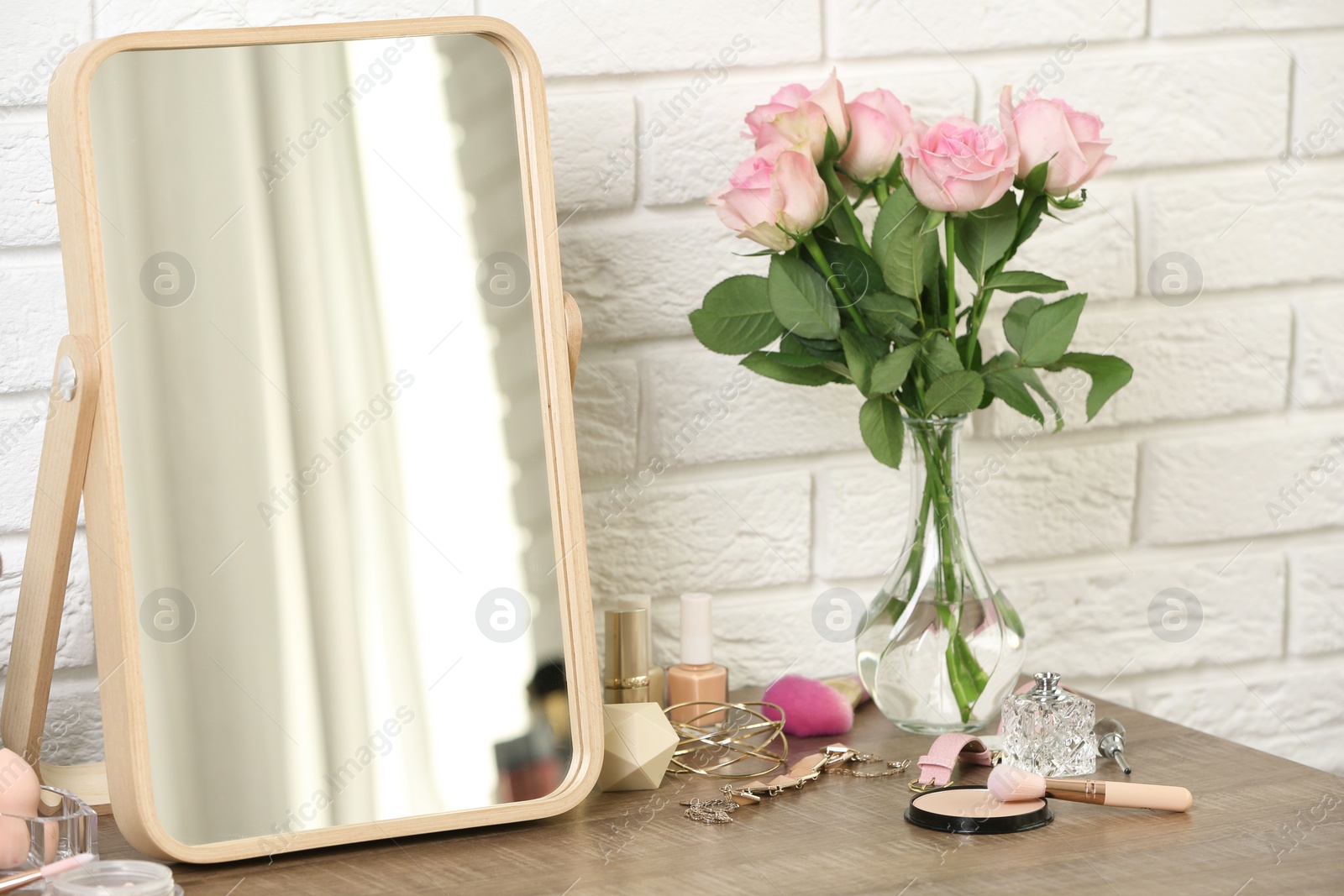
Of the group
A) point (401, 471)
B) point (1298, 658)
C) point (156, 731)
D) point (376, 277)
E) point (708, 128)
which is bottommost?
point (1298, 658)

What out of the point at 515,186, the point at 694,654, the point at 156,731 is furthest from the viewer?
the point at 694,654

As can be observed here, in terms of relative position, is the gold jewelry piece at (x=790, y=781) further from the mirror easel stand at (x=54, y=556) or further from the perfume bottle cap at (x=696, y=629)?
the mirror easel stand at (x=54, y=556)

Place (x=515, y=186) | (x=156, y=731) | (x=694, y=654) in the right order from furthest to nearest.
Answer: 1. (x=694, y=654)
2. (x=515, y=186)
3. (x=156, y=731)

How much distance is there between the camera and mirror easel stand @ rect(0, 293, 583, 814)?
66cm

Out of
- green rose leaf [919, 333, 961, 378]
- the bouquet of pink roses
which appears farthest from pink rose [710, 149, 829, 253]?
green rose leaf [919, 333, 961, 378]

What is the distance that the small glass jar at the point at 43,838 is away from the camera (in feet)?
2.02

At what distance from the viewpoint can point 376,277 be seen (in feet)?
2.39

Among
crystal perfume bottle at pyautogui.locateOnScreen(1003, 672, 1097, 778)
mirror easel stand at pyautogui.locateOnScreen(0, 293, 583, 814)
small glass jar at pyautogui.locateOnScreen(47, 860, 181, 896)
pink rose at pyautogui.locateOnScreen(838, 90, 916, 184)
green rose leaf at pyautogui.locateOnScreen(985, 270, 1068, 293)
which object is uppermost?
pink rose at pyautogui.locateOnScreen(838, 90, 916, 184)

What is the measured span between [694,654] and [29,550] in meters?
0.41

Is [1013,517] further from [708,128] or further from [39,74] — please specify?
[39,74]

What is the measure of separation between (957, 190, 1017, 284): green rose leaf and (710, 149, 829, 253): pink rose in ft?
0.30

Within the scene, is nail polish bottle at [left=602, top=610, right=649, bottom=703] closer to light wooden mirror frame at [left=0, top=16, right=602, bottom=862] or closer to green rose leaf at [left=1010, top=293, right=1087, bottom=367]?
light wooden mirror frame at [left=0, top=16, right=602, bottom=862]

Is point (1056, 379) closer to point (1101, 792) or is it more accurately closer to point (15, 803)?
point (1101, 792)

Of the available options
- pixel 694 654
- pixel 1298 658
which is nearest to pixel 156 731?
pixel 694 654
